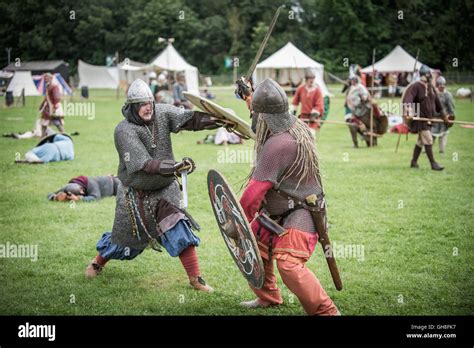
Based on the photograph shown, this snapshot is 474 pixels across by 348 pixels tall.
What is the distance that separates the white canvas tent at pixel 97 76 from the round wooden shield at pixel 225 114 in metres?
26.6

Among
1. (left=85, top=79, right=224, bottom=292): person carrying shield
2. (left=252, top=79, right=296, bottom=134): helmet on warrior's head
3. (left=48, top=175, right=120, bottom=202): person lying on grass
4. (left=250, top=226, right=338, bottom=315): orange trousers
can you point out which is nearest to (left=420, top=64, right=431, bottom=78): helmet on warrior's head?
(left=48, top=175, right=120, bottom=202): person lying on grass

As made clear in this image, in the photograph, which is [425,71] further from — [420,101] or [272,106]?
[272,106]

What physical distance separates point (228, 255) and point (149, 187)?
132 centimetres

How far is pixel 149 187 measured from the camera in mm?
4500

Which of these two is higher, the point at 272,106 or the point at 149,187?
the point at 272,106

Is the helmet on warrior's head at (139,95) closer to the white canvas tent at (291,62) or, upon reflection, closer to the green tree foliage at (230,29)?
the green tree foliage at (230,29)

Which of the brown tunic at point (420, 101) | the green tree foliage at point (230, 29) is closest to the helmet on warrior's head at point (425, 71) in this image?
the brown tunic at point (420, 101)

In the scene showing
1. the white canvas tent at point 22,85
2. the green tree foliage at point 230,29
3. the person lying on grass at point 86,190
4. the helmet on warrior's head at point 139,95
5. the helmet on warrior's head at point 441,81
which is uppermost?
the green tree foliage at point 230,29

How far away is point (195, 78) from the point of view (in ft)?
92.3

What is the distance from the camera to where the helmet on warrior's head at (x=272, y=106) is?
373 cm

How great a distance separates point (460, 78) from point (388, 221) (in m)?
14.7

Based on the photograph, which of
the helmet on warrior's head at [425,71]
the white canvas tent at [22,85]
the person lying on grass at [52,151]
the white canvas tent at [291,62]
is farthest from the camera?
the white canvas tent at [291,62]

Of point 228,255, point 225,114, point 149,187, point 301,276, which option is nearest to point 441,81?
point 228,255
